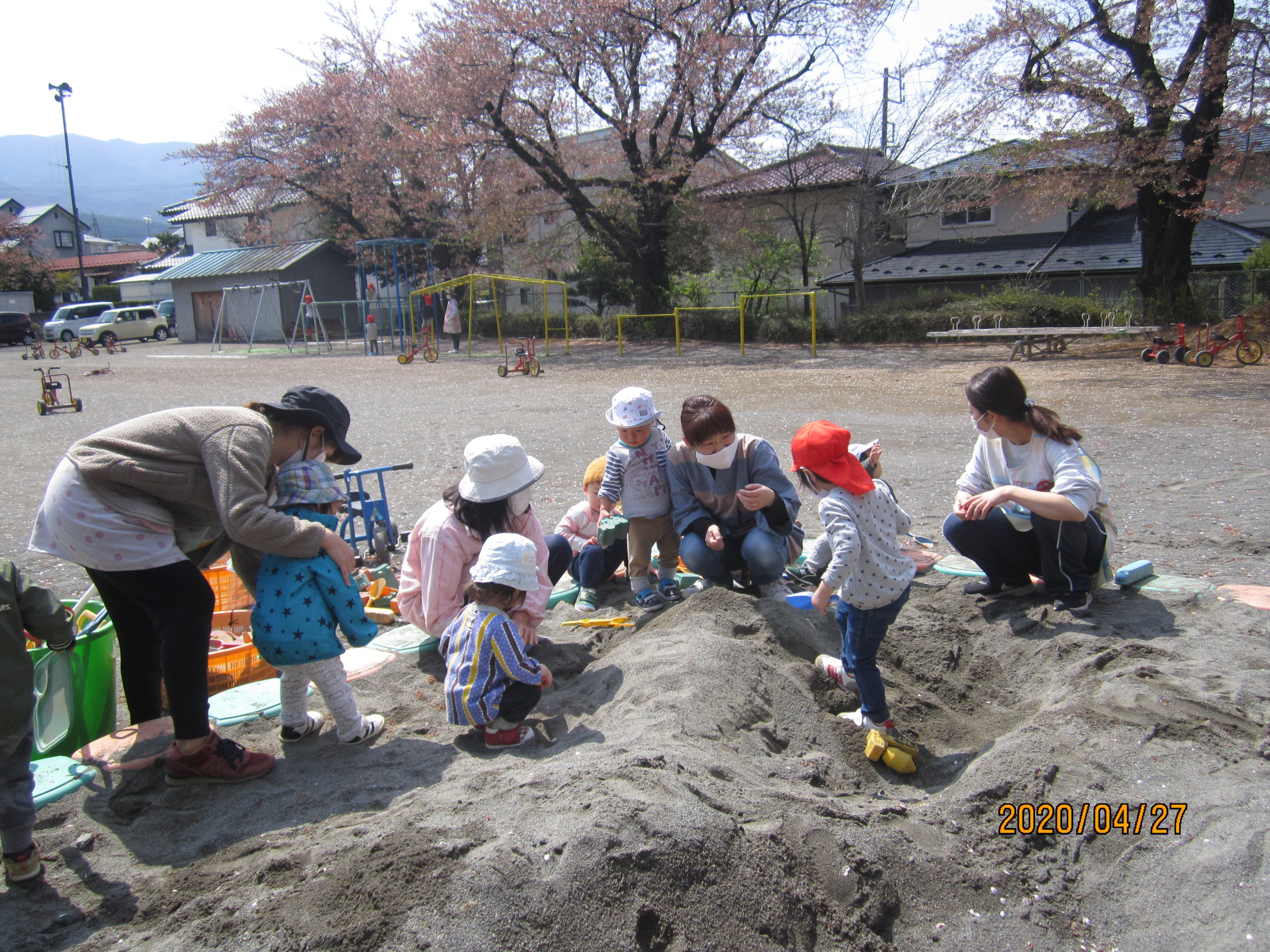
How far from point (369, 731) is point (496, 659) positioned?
1.85 ft

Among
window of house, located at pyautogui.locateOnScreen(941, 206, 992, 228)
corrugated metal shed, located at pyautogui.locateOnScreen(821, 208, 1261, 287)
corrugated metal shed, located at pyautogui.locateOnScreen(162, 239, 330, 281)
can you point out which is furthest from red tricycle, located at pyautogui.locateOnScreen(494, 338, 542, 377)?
corrugated metal shed, located at pyautogui.locateOnScreen(162, 239, 330, 281)

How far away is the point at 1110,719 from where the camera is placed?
268 centimetres

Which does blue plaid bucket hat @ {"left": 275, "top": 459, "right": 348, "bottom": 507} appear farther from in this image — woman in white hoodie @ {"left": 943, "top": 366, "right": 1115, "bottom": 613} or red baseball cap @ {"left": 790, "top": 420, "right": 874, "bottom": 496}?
woman in white hoodie @ {"left": 943, "top": 366, "right": 1115, "bottom": 613}

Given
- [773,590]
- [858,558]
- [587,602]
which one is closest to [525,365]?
[587,602]

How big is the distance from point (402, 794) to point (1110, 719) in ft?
7.44

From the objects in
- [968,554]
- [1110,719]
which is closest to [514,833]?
[1110,719]

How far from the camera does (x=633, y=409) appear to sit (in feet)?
13.9

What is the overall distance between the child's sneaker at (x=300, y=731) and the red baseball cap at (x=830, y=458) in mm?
2019

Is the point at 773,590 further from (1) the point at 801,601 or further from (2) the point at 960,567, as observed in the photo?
(2) the point at 960,567

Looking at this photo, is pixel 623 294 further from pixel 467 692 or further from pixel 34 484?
pixel 467 692

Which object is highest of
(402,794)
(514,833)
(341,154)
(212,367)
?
(341,154)

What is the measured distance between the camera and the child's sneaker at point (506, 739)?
9.55 feet

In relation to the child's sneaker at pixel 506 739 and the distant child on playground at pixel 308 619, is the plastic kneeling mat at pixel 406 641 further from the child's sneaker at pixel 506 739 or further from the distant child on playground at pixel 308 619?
the child's sneaker at pixel 506 739

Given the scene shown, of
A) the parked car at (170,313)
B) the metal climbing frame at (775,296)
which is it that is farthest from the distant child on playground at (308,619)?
the parked car at (170,313)
